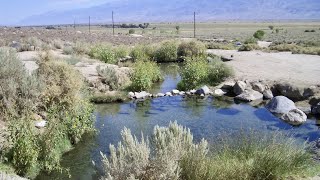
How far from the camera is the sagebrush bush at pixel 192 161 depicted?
737cm

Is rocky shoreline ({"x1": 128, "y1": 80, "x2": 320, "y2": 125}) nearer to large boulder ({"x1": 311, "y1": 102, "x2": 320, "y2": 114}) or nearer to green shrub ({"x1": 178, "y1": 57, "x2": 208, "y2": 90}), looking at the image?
large boulder ({"x1": 311, "y1": 102, "x2": 320, "y2": 114})

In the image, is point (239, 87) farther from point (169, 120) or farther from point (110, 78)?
point (110, 78)

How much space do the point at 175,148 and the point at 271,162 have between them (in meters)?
2.11

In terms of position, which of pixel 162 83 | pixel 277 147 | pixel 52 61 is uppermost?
pixel 52 61

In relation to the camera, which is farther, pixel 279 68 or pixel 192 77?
pixel 279 68

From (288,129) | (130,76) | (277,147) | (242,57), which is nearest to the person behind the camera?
(277,147)

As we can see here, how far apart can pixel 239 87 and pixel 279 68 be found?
714cm

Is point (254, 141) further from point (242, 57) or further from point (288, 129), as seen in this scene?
point (242, 57)

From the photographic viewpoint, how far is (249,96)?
20.8 m

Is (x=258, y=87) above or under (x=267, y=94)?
above

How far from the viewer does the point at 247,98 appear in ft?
67.9

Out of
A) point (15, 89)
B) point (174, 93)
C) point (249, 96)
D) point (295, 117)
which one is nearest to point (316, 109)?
point (295, 117)

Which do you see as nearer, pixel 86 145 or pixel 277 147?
pixel 277 147

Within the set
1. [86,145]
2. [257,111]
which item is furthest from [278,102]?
[86,145]
